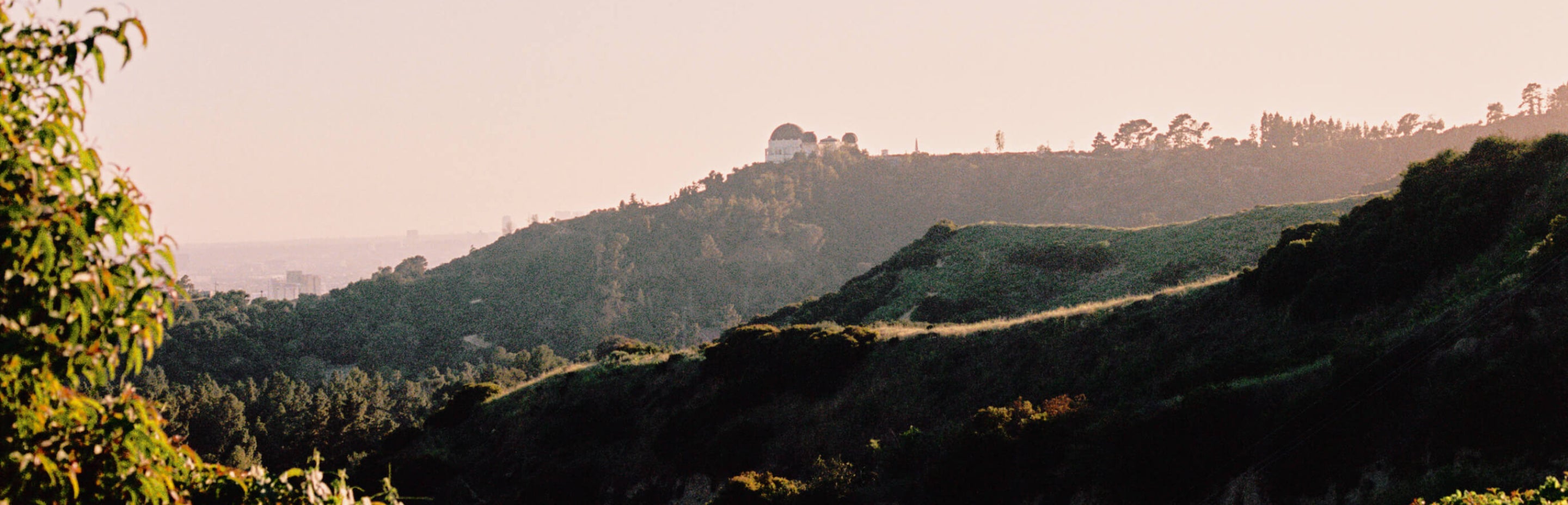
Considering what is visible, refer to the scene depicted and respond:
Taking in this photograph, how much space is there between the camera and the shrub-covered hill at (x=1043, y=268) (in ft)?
161

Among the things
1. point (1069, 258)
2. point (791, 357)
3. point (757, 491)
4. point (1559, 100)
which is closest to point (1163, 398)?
point (757, 491)

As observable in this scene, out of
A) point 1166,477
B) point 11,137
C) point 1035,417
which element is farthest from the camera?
point 1035,417

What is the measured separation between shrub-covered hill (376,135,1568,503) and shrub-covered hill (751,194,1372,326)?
60.4 feet

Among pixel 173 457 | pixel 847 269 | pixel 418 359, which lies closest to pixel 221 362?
pixel 418 359

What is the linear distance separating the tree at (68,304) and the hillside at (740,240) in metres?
115

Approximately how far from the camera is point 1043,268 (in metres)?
58.0

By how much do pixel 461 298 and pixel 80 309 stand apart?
471ft

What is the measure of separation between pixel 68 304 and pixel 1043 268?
5730 cm

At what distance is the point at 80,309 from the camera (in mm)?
4508

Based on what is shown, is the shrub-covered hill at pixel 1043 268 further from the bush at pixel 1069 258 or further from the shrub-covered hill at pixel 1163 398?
the shrub-covered hill at pixel 1163 398

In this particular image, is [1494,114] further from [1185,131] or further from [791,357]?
[791,357]

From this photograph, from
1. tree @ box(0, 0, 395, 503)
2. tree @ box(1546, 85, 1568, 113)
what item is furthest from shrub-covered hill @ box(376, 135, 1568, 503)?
tree @ box(1546, 85, 1568, 113)

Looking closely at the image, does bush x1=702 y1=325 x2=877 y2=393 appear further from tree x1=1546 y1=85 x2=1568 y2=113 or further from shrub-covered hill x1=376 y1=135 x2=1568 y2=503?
tree x1=1546 y1=85 x2=1568 y2=113

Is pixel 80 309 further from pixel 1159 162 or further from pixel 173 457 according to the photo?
pixel 1159 162
